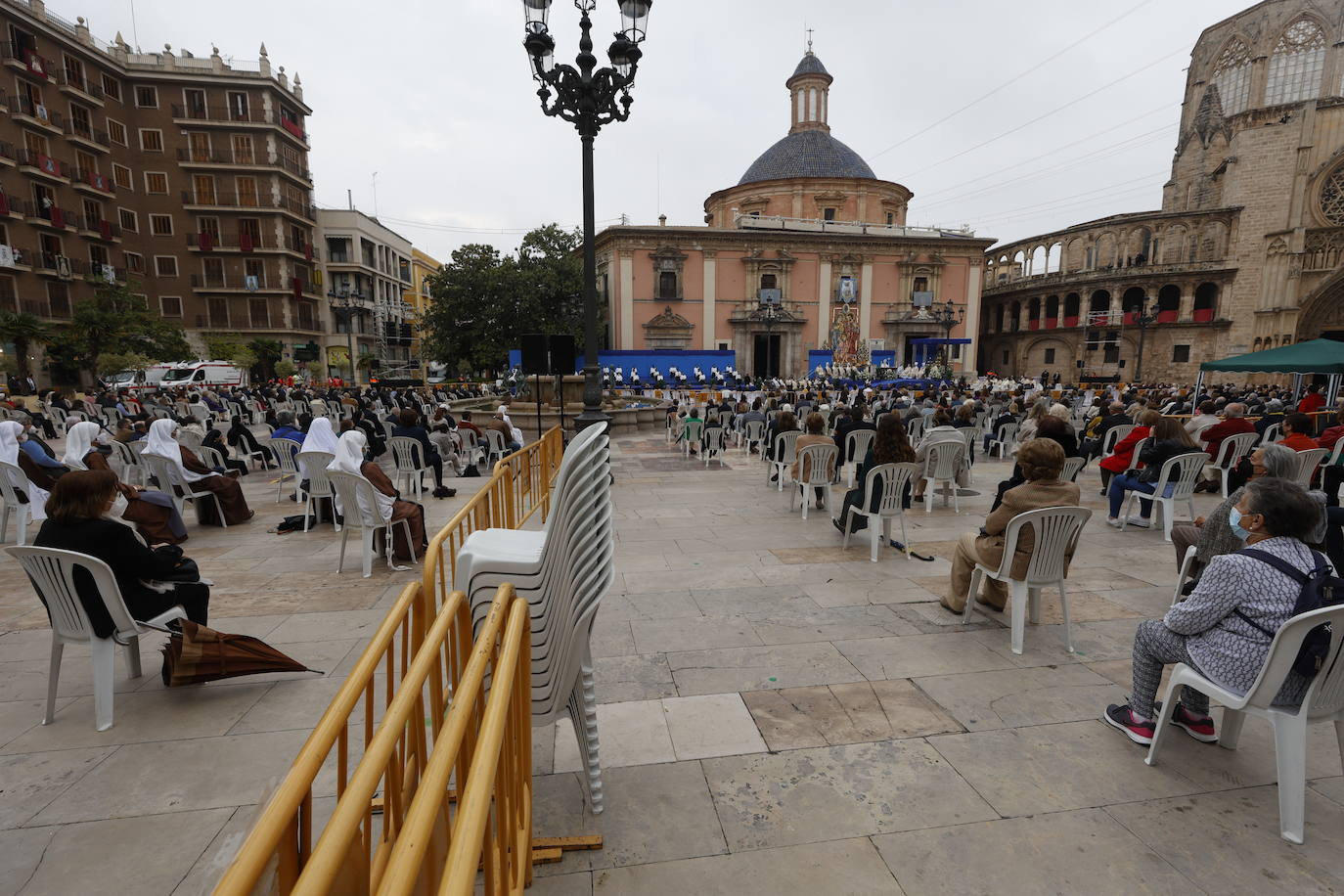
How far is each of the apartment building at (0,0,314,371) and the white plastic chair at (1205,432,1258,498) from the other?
127 feet

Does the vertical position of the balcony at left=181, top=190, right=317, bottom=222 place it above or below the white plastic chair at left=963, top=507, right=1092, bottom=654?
above

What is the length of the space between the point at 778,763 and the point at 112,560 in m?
3.34

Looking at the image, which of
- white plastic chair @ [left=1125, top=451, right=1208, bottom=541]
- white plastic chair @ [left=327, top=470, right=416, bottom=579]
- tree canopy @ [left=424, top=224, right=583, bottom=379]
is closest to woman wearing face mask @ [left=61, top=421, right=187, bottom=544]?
white plastic chair @ [left=327, top=470, right=416, bottom=579]

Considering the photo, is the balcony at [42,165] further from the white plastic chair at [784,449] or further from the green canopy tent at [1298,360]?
the green canopy tent at [1298,360]

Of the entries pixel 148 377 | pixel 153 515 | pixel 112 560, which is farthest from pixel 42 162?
pixel 112 560

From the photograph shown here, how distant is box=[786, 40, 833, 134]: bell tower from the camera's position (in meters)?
44.3

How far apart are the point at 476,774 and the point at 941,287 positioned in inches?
1782

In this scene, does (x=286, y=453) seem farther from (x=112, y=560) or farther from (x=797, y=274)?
(x=797, y=274)

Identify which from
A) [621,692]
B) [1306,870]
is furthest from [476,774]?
[1306,870]

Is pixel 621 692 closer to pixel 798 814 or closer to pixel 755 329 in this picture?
pixel 798 814

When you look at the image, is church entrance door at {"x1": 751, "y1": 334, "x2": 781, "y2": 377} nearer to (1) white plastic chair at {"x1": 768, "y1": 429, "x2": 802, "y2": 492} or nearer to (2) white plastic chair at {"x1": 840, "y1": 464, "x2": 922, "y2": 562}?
(1) white plastic chair at {"x1": 768, "y1": 429, "x2": 802, "y2": 492}

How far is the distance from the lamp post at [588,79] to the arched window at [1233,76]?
4804 cm

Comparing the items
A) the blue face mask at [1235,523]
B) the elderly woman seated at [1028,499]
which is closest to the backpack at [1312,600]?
the blue face mask at [1235,523]

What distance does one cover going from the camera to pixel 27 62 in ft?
89.8
